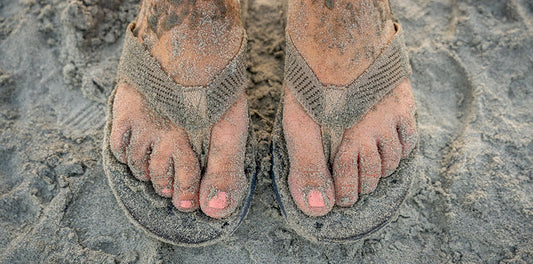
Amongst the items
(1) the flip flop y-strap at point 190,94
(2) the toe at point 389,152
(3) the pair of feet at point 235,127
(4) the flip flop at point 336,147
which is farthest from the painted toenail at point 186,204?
(2) the toe at point 389,152

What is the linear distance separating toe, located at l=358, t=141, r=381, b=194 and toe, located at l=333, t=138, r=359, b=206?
0.02 meters

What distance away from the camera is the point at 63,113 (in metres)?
1.30

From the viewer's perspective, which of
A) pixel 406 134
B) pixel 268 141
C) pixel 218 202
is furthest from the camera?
pixel 268 141

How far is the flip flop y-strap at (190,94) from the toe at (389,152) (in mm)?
457

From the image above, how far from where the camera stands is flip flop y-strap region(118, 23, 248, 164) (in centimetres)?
98

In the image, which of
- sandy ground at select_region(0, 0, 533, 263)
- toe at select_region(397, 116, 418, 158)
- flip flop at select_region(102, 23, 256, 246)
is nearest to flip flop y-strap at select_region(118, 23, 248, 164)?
flip flop at select_region(102, 23, 256, 246)

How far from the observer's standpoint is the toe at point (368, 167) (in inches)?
39.8

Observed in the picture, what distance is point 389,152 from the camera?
103cm

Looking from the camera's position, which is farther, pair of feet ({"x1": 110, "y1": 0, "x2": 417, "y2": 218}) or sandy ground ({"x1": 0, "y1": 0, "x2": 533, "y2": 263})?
sandy ground ({"x1": 0, "y1": 0, "x2": 533, "y2": 263})

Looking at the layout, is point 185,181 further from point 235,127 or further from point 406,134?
point 406,134

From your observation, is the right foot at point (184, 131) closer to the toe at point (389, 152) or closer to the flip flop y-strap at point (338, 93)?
the flip flop y-strap at point (338, 93)

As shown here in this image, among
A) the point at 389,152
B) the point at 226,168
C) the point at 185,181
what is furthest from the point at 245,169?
the point at 389,152

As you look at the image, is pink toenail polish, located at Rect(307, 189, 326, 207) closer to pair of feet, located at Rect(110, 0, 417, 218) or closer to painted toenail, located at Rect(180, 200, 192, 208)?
pair of feet, located at Rect(110, 0, 417, 218)

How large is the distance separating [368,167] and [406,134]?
168 mm
